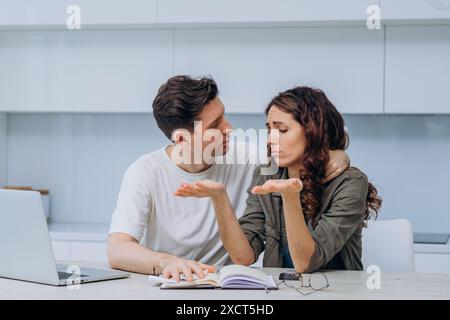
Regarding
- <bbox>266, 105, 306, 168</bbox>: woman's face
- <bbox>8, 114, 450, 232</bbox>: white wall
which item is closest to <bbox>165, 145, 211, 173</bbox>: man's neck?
<bbox>266, 105, 306, 168</bbox>: woman's face

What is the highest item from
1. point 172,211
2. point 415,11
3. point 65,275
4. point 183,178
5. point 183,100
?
point 415,11

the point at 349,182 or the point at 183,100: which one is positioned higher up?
the point at 183,100

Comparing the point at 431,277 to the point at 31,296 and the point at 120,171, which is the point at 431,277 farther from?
the point at 120,171

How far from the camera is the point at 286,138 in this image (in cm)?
223

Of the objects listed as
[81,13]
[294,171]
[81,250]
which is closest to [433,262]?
[294,171]

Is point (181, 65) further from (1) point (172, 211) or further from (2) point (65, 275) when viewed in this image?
(2) point (65, 275)

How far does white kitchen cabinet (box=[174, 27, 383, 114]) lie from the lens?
3219mm

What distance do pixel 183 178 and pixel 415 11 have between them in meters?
1.41

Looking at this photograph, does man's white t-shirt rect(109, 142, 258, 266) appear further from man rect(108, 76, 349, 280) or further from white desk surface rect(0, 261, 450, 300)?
white desk surface rect(0, 261, 450, 300)

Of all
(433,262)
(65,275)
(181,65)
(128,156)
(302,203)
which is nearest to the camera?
(65,275)

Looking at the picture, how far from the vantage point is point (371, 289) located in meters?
1.75

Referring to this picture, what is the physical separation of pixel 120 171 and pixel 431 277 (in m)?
2.09

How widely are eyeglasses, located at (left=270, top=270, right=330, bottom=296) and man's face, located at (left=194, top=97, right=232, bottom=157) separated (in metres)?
0.56

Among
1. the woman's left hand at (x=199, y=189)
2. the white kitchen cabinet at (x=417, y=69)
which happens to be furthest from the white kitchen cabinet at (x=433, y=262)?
the woman's left hand at (x=199, y=189)
